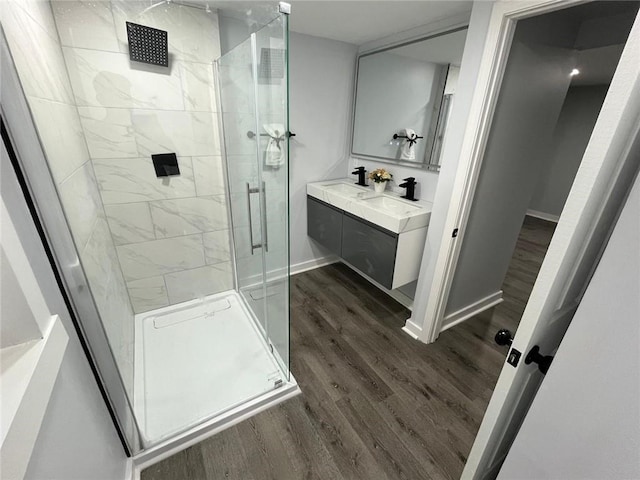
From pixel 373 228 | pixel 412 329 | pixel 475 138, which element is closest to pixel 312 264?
pixel 373 228

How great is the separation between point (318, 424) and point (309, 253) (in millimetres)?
1818

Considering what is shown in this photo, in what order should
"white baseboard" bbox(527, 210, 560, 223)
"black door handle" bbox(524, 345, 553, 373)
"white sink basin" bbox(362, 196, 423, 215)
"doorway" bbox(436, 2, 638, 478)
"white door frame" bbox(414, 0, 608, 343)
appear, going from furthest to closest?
"white baseboard" bbox(527, 210, 560, 223) → "white sink basin" bbox(362, 196, 423, 215) → "white door frame" bbox(414, 0, 608, 343) → "black door handle" bbox(524, 345, 553, 373) → "doorway" bbox(436, 2, 638, 478)

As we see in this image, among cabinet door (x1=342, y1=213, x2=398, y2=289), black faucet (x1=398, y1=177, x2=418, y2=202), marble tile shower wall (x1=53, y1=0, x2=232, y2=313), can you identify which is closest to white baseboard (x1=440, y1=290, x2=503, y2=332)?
cabinet door (x1=342, y1=213, x2=398, y2=289)

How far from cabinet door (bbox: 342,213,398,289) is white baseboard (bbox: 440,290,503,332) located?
648mm

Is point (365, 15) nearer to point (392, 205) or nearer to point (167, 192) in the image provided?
point (392, 205)

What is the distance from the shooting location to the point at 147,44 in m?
1.69

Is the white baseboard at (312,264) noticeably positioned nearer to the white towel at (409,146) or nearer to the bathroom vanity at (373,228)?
the bathroom vanity at (373,228)

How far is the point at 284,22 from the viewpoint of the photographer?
1.10m

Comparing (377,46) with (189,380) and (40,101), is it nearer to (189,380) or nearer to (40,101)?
(40,101)

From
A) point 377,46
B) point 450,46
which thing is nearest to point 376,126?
point 377,46

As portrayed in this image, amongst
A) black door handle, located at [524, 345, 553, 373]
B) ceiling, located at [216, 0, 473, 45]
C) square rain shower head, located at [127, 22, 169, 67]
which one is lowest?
black door handle, located at [524, 345, 553, 373]

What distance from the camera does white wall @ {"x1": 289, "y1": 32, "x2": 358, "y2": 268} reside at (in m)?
Result: 2.42

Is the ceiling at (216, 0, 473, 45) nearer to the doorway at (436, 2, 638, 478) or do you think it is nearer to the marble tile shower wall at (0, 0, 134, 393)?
the doorway at (436, 2, 638, 478)

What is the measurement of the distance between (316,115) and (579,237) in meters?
2.40
